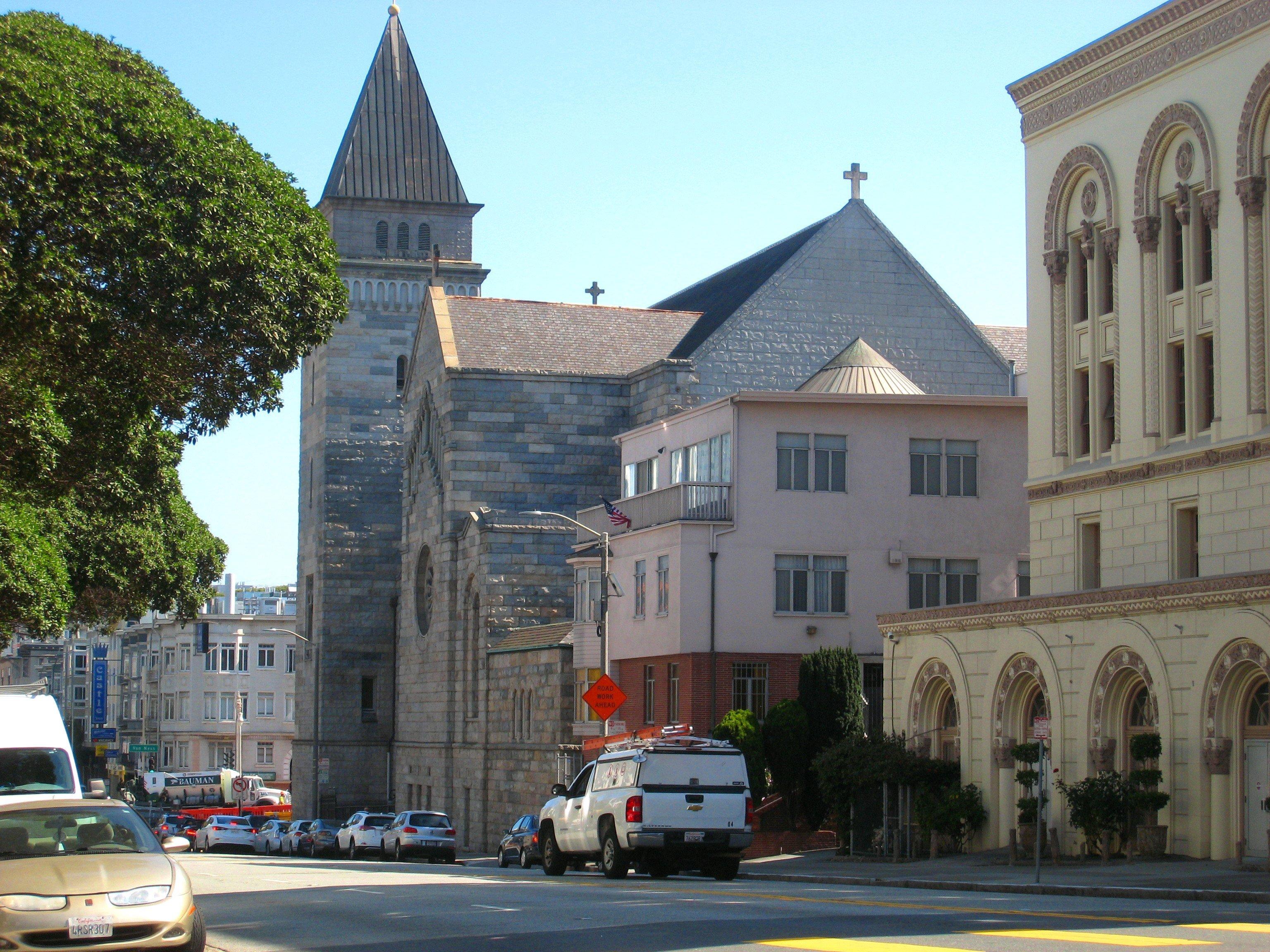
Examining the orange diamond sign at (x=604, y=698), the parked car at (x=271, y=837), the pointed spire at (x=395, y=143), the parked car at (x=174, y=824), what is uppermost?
the pointed spire at (x=395, y=143)

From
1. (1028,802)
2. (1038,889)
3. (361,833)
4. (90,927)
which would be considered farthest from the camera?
(361,833)

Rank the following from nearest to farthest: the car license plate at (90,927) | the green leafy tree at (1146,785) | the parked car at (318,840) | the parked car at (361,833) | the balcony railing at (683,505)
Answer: the car license plate at (90,927), the green leafy tree at (1146,785), the balcony railing at (683,505), the parked car at (361,833), the parked car at (318,840)

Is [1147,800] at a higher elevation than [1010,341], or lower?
lower

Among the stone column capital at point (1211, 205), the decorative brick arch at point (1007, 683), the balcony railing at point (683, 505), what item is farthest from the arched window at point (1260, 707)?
the balcony railing at point (683, 505)

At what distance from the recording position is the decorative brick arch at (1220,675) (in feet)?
89.6

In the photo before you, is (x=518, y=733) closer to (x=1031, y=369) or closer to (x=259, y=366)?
(x=1031, y=369)

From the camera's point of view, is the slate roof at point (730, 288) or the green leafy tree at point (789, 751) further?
the slate roof at point (730, 288)

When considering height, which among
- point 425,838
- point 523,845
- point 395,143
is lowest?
point 425,838

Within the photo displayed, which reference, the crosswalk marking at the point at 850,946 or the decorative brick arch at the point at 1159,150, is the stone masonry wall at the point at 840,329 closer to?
the decorative brick arch at the point at 1159,150

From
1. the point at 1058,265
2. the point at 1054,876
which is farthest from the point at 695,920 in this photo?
the point at 1058,265

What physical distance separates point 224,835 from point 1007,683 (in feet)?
116

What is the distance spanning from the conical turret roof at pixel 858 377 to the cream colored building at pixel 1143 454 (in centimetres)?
942

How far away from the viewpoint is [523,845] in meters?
40.5

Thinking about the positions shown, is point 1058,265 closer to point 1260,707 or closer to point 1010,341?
point 1260,707
